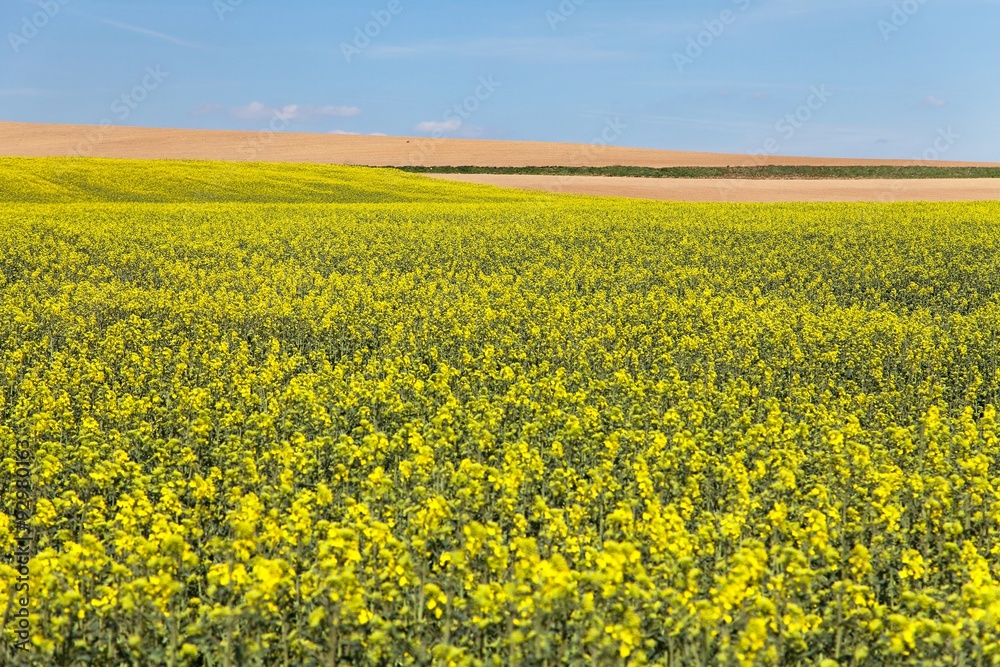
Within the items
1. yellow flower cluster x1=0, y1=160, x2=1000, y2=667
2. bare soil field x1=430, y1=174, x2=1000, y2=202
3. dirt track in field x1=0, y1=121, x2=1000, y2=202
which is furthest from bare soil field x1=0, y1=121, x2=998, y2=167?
yellow flower cluster x1=0, y1=160, x2=1000, y2=667

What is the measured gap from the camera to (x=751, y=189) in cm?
7144

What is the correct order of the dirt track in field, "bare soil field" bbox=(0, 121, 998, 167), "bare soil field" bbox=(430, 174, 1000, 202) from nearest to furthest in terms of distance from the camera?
"bare soil field" bbox=(430, 174, 1000, 202) → the dirt track in field → "bare soil field" bbox=(0, 121, 998, 167)

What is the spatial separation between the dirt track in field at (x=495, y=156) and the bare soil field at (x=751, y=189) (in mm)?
79

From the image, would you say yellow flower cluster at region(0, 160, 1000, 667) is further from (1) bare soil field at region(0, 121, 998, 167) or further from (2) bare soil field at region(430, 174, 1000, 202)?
(1) bare soil field at region(0, 121, 998, 167)

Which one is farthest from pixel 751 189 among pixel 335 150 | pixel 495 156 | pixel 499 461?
pixel 499 461

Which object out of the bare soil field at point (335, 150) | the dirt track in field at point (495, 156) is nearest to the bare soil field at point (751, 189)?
the dirt track in field at point (495, 156)

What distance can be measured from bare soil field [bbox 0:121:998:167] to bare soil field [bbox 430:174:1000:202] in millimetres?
17098

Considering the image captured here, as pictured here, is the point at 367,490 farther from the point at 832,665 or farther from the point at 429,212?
the point at 429,212

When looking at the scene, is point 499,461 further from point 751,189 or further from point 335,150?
point 335,150

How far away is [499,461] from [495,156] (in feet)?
299

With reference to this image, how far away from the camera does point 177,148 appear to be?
90.5 m

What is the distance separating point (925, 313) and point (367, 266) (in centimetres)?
1407

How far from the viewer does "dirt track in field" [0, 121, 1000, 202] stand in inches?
2692

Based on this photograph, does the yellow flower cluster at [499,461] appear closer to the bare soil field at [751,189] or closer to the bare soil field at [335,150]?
the bare soil field at [751,189]
